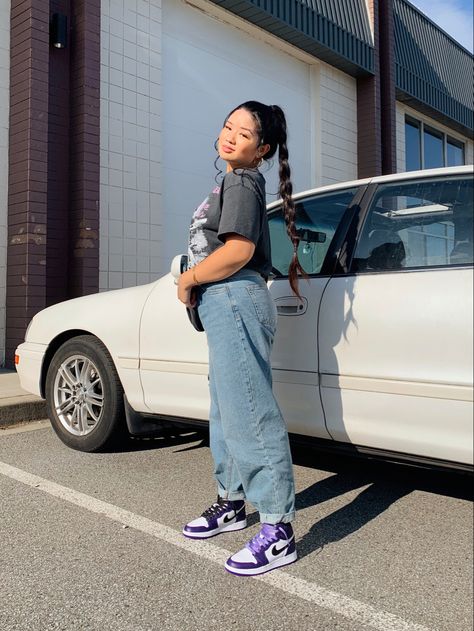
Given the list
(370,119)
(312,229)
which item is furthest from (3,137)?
(370,119)

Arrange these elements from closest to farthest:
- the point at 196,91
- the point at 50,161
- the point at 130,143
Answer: the point at 50,161
the point at 130,143
the point at 196,91

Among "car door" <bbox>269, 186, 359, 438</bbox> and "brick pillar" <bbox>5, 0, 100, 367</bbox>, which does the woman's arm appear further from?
"brick pillar" <bbox>5, 0, 100, 367</bbox>

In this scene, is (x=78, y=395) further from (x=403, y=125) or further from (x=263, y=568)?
(x=403, y=125)

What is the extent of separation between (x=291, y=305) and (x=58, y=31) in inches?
229

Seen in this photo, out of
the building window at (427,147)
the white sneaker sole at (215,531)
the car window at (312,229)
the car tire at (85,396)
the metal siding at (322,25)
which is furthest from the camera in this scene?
the building window at (427,147)

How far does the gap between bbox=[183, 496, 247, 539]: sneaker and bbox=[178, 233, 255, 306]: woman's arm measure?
1032 mm

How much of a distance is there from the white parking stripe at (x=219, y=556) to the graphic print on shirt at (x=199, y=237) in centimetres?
117

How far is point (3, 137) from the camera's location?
276 inches

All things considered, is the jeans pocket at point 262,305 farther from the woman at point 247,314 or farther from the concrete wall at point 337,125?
the concrete wall at point 337,125

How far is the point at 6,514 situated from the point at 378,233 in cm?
218

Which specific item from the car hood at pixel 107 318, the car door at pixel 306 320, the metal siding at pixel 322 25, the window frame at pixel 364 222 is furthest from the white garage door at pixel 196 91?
the window frame at pixel 364 222

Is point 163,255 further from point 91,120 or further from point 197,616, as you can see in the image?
point 197,616

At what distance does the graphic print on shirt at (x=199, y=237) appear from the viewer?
8.07 feet

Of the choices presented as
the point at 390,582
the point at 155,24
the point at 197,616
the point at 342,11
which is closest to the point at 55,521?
the point at 197,616
